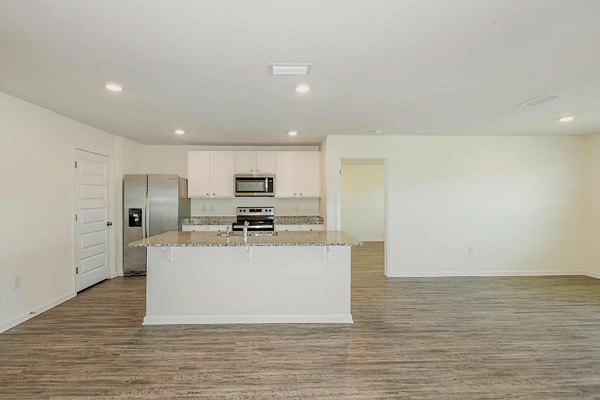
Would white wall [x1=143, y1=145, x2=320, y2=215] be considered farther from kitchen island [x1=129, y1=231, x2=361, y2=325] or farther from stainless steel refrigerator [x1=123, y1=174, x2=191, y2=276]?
kitchen island [x1=129, y1=231, x2=361, y2=325]

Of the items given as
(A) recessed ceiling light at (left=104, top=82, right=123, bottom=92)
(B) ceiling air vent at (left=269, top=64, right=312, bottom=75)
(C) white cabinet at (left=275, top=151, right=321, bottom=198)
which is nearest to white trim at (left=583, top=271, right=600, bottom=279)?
(C) white cabinet at (left=275, top=151, right=321, bottom=198)

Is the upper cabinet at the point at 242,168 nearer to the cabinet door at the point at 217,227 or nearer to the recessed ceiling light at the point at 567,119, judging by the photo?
the cabinet door at the point at 217,227

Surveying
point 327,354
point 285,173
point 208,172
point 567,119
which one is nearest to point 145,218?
point 208,172

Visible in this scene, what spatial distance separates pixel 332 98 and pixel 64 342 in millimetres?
3533

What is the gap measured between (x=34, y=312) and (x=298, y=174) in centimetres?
422

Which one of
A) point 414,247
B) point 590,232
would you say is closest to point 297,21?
point 414,247

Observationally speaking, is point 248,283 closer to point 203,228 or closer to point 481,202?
point 203,228

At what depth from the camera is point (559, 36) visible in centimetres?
198

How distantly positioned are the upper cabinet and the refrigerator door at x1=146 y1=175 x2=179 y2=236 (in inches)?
18.1

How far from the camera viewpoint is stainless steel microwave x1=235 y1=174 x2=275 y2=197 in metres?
5.71

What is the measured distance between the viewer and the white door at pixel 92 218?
4.38 meters

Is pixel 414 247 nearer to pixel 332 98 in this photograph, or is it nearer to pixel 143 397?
pixel 332 98

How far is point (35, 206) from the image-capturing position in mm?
3594

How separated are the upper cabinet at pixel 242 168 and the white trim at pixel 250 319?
A: 2.82m
